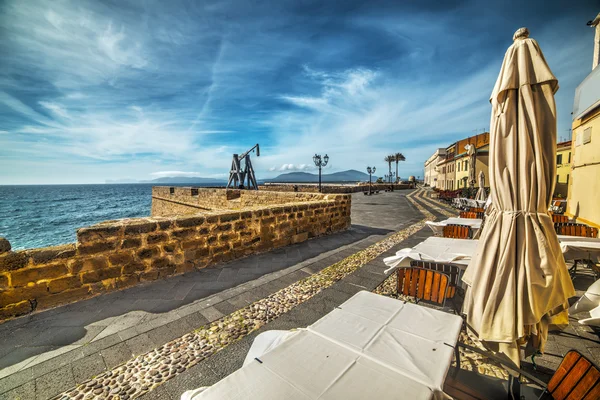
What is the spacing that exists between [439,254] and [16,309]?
204 inches

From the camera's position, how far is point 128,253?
3.66 metres

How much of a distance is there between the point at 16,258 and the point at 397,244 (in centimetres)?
645

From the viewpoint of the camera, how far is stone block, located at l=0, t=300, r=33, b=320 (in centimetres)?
277

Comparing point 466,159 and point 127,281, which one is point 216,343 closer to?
point 127,281

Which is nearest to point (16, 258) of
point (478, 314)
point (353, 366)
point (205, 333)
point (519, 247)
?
point (205, 333)

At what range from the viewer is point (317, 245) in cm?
610

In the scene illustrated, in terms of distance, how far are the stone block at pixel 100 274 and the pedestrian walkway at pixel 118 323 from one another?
0.82 ft

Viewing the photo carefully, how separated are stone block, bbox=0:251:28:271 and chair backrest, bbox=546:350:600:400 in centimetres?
478

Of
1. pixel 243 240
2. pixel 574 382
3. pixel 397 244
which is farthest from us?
pixel 397 244

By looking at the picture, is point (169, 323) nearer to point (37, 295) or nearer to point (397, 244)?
point (37, 295)

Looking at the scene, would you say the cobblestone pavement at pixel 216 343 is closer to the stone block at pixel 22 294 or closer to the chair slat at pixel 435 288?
the chair slat at pixel 435 288

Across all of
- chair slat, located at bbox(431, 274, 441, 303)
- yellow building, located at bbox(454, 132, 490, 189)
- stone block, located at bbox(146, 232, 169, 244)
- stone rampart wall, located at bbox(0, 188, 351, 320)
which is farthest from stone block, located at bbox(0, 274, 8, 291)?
yellow building, located at bbox(454, 132, 490, 189)

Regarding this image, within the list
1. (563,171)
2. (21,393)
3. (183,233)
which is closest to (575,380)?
(21,393)

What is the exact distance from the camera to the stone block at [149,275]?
3828 mm
